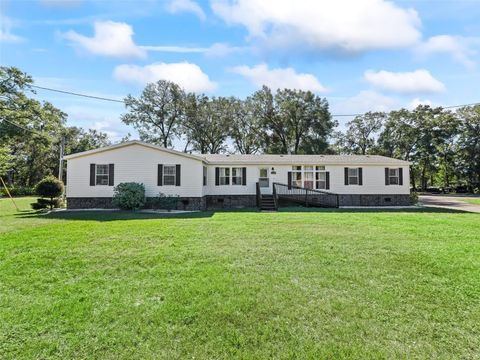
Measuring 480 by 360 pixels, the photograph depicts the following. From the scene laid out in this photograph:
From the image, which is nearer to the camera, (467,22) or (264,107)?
(467,22)

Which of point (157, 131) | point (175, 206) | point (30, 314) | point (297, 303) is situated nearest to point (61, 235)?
point (30, 314)

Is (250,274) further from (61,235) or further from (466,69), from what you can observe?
(466,69)

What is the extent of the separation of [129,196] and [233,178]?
655cm

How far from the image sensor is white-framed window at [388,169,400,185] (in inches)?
791

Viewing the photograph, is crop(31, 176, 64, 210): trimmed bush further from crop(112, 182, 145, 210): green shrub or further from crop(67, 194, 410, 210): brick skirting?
crop(112, 182, 145, 210): green shrub

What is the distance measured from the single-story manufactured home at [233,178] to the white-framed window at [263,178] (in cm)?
6

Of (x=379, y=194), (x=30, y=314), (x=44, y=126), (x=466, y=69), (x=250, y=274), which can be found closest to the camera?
(x=30, y=314)

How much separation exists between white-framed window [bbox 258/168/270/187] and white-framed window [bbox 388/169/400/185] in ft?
26.1

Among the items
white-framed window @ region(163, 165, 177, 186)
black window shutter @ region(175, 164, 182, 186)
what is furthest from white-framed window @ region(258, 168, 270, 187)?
white-framed window @ region(163, 165, 177, 186)

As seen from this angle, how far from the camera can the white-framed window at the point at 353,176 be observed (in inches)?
782

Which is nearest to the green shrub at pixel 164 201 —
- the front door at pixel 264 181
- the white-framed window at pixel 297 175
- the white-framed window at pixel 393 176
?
the front door at pixel 264 181

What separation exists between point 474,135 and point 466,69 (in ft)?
93.7

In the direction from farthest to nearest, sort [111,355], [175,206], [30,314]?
[175,206]
[30,314]
[111,355]

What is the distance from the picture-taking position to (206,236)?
26.0 feet
